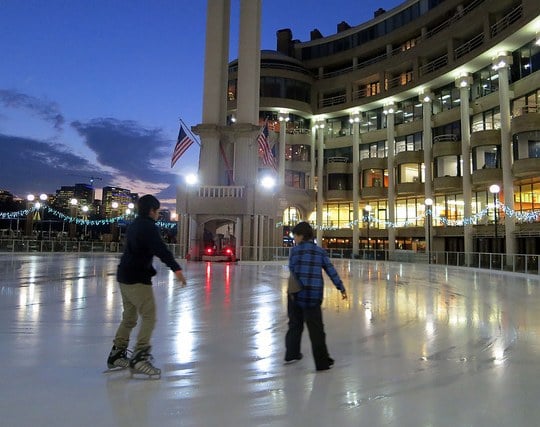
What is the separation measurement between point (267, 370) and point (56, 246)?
4079 cm

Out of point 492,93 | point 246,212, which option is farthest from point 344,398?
point 492,93

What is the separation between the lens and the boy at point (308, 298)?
16.9 ft

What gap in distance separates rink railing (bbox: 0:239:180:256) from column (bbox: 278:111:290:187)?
19053 millimetres

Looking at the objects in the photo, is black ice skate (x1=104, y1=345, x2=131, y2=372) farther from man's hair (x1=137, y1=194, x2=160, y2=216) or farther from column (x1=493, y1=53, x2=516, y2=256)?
column (x1=493, y1=53, x2=516, y2=256)

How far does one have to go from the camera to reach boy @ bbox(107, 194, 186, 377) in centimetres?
483

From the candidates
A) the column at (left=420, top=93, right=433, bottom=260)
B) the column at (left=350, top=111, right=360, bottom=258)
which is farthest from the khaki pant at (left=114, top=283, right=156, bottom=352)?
the column at (left=350, top=111, right=360, bottom=258)

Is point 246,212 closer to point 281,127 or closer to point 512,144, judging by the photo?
point 512,144

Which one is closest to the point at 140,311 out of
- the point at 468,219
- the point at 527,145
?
the point at 527,145

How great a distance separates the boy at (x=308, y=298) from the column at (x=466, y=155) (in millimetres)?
37328

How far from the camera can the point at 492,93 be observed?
1551 inches

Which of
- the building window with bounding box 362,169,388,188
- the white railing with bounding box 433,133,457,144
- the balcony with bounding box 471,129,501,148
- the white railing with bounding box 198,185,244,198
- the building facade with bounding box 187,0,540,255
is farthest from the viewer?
the building window with bounding box 362,169,388,188

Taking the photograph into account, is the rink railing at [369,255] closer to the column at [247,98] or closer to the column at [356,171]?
the column at [247,98]

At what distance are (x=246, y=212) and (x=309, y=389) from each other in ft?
84.8

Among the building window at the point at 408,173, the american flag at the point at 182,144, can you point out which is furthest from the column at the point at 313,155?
the american flag at the point at 182,144
